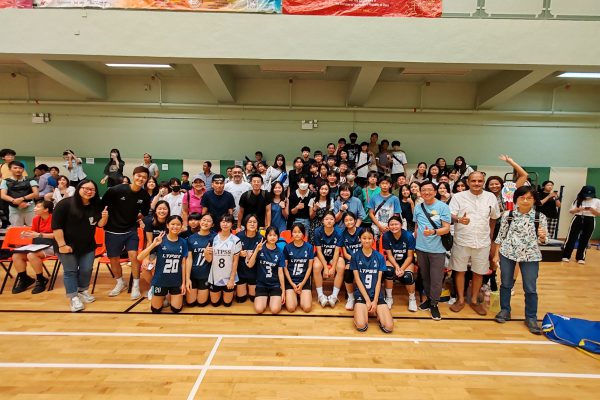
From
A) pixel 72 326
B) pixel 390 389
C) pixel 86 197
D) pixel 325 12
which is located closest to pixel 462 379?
pixel 390 389

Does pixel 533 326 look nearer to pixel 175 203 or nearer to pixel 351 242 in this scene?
pixel 351 242

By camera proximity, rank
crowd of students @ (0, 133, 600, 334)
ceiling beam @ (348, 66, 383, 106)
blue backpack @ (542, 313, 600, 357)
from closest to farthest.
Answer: blue backpack @ (542, 313, 600, 357)
crowd of students @ (0, 133, 600, 334)
ceiling beam @ (348, 66, 383, 106)

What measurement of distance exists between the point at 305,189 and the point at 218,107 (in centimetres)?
531

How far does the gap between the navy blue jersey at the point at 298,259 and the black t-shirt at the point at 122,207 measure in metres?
2.44

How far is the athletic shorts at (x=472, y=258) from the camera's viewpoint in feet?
13.6

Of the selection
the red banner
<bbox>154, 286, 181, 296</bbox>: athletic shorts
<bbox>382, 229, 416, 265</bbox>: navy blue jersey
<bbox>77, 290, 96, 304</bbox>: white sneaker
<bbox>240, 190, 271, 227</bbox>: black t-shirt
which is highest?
the red banner

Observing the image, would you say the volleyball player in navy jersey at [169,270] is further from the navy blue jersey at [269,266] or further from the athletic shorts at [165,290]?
the navy blue jersey at [269,266]

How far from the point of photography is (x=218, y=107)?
9.11 metres

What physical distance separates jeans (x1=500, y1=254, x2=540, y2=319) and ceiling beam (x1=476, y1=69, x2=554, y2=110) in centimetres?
498

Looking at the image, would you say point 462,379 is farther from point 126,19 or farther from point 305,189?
point 126,19

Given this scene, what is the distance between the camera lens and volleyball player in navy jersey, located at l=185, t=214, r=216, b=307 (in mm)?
4191

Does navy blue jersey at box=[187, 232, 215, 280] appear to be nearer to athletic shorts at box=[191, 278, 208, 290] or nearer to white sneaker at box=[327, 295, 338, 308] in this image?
athletic shorts at box=[191, 278, 208, 290]

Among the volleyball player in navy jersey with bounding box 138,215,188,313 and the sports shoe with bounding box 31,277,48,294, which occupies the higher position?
the volleyball player in navy jersey with bounding box 138,215,188,313

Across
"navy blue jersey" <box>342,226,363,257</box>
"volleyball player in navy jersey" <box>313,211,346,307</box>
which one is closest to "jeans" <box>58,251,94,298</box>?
"volleyball player in navy jersey" <box>313,211,346,307</box>
